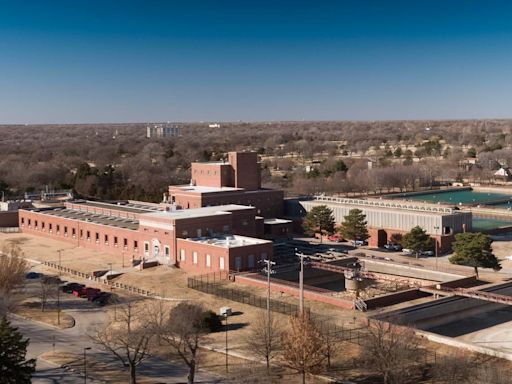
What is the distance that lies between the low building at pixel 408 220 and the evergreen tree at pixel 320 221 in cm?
442

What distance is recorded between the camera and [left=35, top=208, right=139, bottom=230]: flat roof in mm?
70812

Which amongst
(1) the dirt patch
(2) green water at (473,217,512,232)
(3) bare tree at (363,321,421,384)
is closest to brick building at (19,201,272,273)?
(1) the dirt patch

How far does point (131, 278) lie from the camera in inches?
2274

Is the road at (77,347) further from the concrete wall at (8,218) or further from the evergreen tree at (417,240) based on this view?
the concrete wall at (8,218)

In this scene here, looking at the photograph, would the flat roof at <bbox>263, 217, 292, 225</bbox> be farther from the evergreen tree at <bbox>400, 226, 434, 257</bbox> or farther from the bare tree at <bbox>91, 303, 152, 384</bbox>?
the bare tree at <bbox>91, 303, 152, 384</bbox>

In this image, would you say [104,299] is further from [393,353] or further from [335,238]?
[335,238]

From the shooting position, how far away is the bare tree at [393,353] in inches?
1249

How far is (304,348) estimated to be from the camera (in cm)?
3234

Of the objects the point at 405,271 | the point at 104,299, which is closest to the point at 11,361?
the point at 104,299

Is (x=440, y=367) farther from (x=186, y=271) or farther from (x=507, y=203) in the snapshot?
(x=507, y=203)

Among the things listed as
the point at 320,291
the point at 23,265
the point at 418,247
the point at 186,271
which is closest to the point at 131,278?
the point at 186,271

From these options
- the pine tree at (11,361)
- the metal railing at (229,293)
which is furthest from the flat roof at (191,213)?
the pine tree at (11,361)

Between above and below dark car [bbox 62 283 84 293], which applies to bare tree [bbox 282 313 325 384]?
above

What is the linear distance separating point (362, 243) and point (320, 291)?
24.9 metres
